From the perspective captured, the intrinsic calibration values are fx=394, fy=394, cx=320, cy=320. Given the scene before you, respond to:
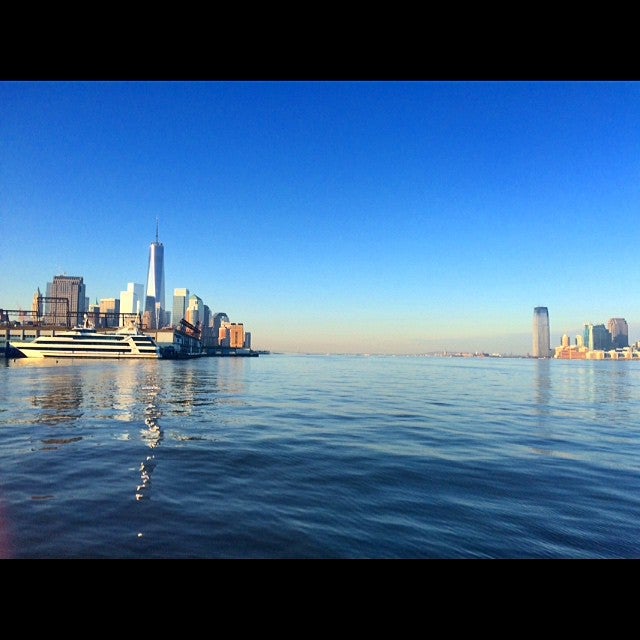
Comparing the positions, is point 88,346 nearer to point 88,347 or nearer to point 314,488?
point 88,347

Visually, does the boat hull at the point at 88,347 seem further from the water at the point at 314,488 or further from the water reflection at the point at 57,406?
the water at the point at 314,488

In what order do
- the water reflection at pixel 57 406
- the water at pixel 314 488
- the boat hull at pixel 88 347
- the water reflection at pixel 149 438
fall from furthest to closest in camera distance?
the boat hull at pixel 88 347
the water reflection at pixel 57 406
the water reflection at pixel 149 438
the water at pixel 314 488

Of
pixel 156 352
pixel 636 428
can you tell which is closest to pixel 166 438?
pixel 636 428

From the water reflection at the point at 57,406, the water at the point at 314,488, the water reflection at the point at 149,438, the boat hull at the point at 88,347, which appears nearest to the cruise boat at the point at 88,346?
the boat hull at the point at 88,347

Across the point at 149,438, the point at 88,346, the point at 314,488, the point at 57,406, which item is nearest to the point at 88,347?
the point at 88,346

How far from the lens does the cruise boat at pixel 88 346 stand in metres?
86.8

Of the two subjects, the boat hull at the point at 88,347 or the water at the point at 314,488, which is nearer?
the water at the point at 314,488

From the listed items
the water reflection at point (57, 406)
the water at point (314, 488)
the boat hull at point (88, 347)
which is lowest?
the water reflection at point (57, 406)

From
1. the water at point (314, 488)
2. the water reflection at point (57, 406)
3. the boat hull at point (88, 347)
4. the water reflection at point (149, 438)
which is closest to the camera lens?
the water at point (314, 488)
